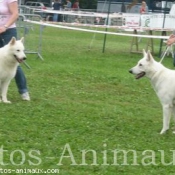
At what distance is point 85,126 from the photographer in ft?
22.5

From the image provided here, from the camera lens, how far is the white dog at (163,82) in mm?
6781

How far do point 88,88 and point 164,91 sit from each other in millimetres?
3359

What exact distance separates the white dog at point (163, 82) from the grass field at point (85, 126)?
273 mm

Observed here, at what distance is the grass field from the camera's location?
525 cm

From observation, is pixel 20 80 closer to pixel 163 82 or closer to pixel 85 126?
pixel 85 126

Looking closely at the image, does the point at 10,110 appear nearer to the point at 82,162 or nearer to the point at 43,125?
the point at 43,125

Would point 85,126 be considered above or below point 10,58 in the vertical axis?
below

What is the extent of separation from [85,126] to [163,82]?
42.5 inches

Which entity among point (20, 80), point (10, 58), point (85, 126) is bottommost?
point (85, 126)

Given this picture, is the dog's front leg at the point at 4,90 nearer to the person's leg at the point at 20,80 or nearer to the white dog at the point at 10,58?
the white dog at the point at 10,58

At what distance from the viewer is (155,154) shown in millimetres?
5746

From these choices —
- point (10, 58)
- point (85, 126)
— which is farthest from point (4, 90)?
point (85, 126)

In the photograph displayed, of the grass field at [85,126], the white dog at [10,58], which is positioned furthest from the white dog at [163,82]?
the white dog at [10,58]

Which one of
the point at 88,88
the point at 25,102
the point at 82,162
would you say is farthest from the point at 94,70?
the point at 82,162
